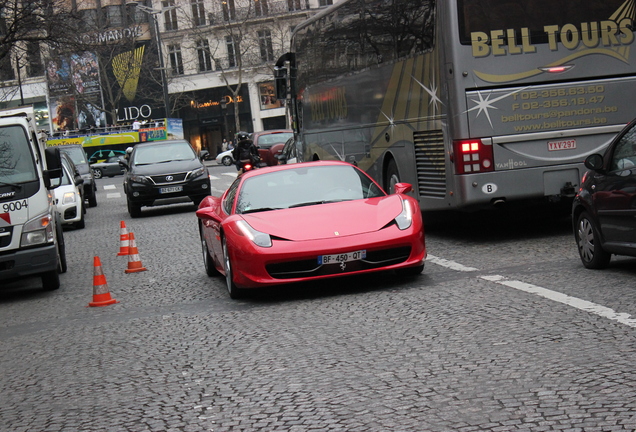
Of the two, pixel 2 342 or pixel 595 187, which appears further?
pixel 595 187

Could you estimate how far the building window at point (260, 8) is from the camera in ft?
239

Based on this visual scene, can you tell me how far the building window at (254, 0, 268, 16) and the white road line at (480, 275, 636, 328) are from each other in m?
65.0

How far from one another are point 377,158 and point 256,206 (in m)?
5.91

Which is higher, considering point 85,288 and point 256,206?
A: point 256,206

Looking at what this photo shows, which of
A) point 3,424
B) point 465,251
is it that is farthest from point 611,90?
point 3,424

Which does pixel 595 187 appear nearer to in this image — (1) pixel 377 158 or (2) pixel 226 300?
(2) pixel 226 300

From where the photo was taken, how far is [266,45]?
7312cm

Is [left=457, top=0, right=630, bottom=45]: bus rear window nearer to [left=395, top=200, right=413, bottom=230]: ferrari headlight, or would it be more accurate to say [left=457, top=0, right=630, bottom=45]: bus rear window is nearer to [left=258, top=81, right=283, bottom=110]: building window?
[left=395, top=200, right=413, bottom=230]: ferrari headlight

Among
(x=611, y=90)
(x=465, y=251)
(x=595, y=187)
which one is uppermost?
(x=611, y=90)

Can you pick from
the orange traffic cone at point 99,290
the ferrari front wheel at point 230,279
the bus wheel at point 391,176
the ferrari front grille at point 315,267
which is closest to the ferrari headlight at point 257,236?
the ferrari front grille at point 315,267

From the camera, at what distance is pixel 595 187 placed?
9.82 metres

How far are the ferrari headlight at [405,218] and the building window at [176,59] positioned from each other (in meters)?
67.0

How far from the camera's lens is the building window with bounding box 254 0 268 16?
2869 inches

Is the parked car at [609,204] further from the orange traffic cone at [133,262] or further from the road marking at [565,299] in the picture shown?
the orange traffic cone at [133,262]
